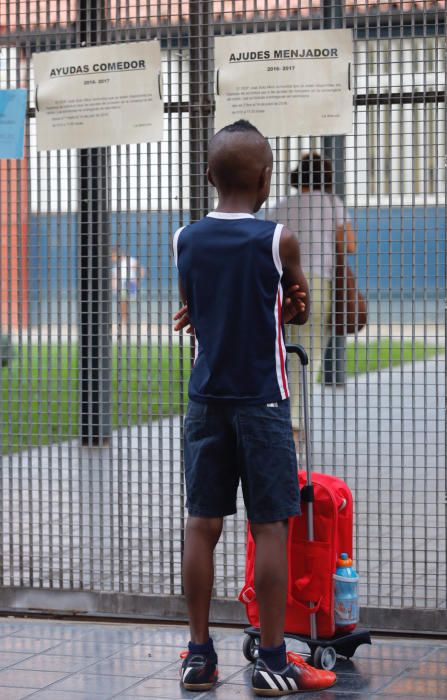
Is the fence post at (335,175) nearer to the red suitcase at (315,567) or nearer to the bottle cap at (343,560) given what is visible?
the red suitcase at (315,567)

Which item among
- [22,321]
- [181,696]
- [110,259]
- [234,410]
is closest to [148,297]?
[110,259]

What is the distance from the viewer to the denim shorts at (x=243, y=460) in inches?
156

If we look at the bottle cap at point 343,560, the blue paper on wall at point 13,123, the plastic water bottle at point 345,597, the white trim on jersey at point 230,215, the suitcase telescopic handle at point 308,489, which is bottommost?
the plastic water bottle at point 345,597

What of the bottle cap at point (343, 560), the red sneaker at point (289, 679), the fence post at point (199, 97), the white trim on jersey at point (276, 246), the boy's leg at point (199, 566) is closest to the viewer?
the white trim on jersey at point (276, 246)

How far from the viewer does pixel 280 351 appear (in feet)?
13.0

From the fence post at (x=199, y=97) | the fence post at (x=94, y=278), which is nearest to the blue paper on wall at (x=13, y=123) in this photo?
the fence post at (x=94, y=278)

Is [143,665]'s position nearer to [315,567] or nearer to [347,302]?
[315,567]

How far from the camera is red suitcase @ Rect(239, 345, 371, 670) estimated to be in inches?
167

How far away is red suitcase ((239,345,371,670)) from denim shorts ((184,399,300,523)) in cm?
24

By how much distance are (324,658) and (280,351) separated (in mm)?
1125

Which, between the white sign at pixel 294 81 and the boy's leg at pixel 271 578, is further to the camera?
the white sign at pixel 294 81

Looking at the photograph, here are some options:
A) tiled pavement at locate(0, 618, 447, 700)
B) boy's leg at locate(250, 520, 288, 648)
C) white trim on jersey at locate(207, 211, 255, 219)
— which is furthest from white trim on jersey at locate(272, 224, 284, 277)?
tiled pavement at locate(0, 618, 447, 700)

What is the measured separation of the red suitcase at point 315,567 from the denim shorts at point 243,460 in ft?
0.79

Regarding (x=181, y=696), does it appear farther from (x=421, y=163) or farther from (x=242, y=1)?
(x=242, y=1)
